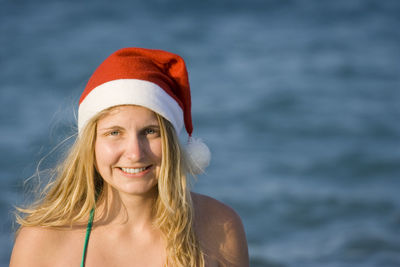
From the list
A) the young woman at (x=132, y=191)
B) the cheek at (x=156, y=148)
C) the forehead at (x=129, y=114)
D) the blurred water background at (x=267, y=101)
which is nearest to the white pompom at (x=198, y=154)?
the young woman at (x=132, y=191)

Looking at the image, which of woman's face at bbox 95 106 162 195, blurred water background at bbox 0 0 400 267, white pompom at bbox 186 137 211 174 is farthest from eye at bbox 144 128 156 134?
→ blurred water background at bbox 0 0 400 267

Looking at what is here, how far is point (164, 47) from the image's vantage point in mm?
11828

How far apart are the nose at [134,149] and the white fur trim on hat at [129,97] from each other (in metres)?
0.17

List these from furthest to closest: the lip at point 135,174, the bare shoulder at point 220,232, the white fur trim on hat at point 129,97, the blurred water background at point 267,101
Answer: the blurred water background at point 267,101
the bare shoulder at point 220,232
the lip at point 135,174
the white fur trim on hat at point 129,97

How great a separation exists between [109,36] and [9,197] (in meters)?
6.13

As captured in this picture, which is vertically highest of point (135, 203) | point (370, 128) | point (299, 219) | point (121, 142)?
point (370, 128)

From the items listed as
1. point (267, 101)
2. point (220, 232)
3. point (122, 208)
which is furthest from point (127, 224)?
point (267, 101)

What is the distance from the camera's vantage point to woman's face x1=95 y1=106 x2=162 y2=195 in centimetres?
289

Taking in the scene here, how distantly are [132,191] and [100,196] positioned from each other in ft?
1.03

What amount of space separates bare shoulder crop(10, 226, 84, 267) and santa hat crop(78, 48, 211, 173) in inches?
22.0

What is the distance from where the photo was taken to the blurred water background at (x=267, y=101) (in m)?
6.64

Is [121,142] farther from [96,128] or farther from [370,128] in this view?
[370,128]

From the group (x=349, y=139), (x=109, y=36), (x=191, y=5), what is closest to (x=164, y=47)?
(x=109, y=36)

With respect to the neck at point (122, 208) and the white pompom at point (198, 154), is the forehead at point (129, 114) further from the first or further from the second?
the neck at point (122, 208)
